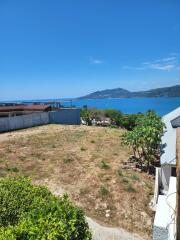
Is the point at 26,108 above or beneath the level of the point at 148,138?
above

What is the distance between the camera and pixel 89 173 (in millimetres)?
17375

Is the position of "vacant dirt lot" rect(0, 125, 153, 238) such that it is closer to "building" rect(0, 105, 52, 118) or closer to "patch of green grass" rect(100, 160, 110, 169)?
"patch of green grass" rect(100, 160, 110, 169)

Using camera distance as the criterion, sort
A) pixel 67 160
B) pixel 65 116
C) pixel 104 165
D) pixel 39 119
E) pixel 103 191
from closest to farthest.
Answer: pixel 103 191 → pixel 104 165 → pixel 67 160 → pixel 39 119 → pixel 65 116

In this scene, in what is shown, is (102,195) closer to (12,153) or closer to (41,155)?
(41,155)

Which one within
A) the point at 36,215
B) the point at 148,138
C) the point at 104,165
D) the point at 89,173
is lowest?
the point at 89,173

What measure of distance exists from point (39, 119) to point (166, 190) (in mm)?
25062

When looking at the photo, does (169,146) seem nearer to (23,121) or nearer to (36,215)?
(36,215)

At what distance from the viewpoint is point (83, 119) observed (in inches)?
2016

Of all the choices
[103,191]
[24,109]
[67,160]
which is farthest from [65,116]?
[103,191]

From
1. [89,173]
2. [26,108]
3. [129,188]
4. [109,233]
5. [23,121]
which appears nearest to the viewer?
[109,233]

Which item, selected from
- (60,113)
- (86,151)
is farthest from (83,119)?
(86,151)

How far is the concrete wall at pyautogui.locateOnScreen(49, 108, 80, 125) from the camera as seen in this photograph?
130 ft

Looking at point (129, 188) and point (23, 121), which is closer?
point (129, 188)

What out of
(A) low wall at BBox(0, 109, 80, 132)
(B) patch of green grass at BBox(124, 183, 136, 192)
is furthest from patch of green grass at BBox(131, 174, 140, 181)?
(A) low wall at BBox(0, 109, 80, 132)
